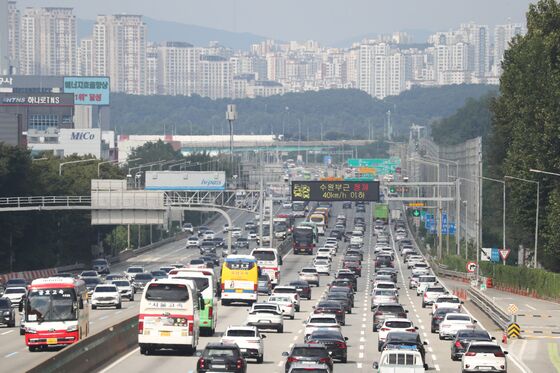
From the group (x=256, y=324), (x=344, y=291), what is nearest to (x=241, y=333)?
(x=256, y=324)

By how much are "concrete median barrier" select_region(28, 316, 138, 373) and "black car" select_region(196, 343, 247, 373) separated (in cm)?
364

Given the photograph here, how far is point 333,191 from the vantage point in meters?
152

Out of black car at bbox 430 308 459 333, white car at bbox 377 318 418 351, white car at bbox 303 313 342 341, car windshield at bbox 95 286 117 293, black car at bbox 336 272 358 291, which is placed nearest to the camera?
white car at bbox 377 318 418 351

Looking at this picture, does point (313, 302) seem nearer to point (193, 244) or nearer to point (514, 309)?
point (514, 309)

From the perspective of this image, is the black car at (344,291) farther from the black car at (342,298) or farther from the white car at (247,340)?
the white car at (247,340)

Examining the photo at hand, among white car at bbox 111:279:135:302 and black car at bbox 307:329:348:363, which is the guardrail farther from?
white car at bbox 111:279:135:302

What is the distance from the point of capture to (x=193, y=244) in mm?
171000

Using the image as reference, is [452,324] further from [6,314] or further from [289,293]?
[6,314]

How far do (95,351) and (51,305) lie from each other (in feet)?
14.6

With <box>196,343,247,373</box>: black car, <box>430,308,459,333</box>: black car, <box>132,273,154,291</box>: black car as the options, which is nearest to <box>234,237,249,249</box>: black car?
<box>132,273,154,291</box>: black car

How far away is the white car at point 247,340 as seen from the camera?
180ft

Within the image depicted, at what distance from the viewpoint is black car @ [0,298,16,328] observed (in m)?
71.9

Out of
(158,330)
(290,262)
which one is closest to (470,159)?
(290,262)

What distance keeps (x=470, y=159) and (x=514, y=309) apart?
8690 centimetres
